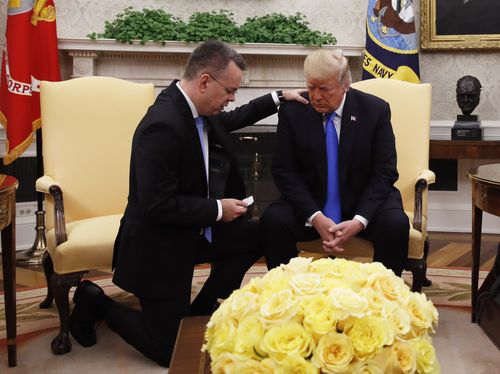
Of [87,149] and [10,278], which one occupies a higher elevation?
[87,149]

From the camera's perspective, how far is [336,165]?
2936mm

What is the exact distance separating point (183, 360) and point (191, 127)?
1251 millimetres

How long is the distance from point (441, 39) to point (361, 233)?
300 centimetres

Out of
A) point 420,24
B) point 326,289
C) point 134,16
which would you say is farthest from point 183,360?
point 420,24

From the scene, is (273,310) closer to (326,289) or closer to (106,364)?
(326,289)

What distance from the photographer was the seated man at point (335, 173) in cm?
281

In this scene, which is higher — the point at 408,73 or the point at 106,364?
the point at 408,73

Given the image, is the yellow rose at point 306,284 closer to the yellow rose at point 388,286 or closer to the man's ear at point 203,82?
the yellow rose at point 388,286

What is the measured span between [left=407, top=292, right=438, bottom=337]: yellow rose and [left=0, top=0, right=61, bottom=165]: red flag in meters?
3.74

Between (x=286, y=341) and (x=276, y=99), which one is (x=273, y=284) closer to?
(x=286, y=341)

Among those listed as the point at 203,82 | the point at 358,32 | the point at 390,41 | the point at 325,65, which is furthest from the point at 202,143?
the point at 358,32

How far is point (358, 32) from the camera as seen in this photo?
5.41 metres

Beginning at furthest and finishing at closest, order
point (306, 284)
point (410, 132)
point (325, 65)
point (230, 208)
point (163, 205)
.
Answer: point (410, 132) < point (325, 65) < point (230, 208) < point (163, 205) < point (306, 284)

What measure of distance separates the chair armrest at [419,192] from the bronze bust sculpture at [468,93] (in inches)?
79.6
